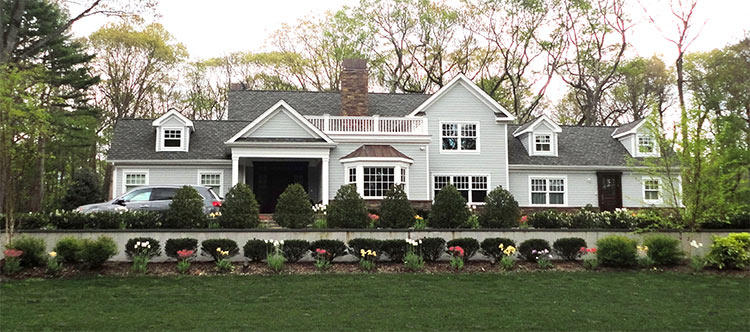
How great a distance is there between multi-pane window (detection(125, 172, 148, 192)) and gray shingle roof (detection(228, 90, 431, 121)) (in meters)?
5.96

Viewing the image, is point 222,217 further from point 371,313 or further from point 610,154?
point 610,154

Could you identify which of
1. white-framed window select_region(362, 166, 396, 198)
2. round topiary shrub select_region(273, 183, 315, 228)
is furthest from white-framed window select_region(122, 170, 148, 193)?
round topiary shrub select_region(273, 183, 315, 228)

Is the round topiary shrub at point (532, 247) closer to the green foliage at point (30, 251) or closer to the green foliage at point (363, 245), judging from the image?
the green foliage at point (363, 245)

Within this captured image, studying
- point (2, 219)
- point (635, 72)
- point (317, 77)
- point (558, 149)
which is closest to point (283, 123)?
point (2, 219)

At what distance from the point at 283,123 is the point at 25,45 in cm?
1643

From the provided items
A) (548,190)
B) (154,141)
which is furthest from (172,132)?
(548,190)

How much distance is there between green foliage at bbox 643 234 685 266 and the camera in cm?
1259

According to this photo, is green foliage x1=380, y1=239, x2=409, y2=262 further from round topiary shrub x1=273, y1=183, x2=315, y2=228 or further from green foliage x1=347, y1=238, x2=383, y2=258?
round topiary shrub x1=273, y1=183, x2=315, y2=228

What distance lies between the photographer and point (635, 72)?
121ft

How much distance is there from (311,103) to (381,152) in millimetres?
6470

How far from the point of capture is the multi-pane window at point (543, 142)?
86.6ft

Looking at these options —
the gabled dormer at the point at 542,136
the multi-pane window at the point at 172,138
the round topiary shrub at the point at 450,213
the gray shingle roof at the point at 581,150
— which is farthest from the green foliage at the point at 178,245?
the gabled dormer at the point at 542,136

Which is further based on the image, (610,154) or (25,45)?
(25,45)

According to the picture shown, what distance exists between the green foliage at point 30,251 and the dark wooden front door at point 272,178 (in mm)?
13125
